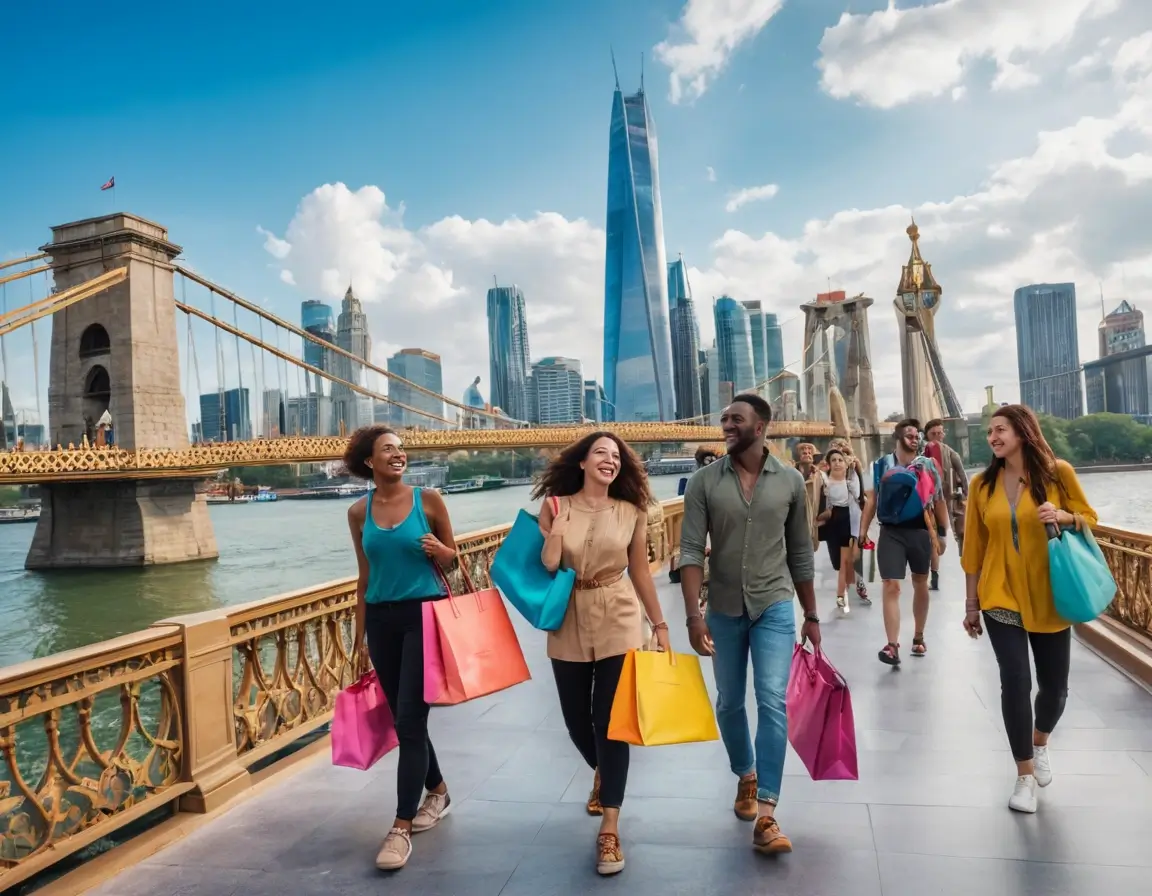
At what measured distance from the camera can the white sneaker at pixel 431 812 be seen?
287 cm

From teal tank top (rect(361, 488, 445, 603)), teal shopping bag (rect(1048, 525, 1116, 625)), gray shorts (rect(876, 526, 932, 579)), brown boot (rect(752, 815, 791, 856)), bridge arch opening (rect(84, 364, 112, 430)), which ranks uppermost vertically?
bridge arch opening (rect(84, 364, 112, 430))

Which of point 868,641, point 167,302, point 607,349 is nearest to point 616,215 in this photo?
point 607,349

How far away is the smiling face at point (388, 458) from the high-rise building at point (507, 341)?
114068mm

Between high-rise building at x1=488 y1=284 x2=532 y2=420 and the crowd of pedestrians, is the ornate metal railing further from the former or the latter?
high-rise building at x1=488 y1=284 x2=532 y2=420

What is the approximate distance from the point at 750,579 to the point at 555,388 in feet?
318

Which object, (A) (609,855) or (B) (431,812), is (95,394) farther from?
(A) (609,855)

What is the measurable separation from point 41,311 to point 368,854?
94.5 feet

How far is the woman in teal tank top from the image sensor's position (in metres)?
2.82

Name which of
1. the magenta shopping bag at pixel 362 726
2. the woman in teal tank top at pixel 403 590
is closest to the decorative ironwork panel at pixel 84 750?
the magenta shopping bag at pixel 362 726

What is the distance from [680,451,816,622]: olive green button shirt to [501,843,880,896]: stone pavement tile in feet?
2.38

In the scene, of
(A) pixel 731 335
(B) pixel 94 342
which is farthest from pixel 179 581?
(A) pixel 731 335

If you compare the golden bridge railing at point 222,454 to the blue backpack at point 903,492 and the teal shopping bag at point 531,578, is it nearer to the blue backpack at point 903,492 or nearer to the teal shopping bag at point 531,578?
the blue backpack at point 903,492

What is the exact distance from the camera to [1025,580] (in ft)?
9.48

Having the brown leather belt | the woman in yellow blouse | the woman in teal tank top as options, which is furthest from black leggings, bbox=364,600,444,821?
the woman in yellow blouse
